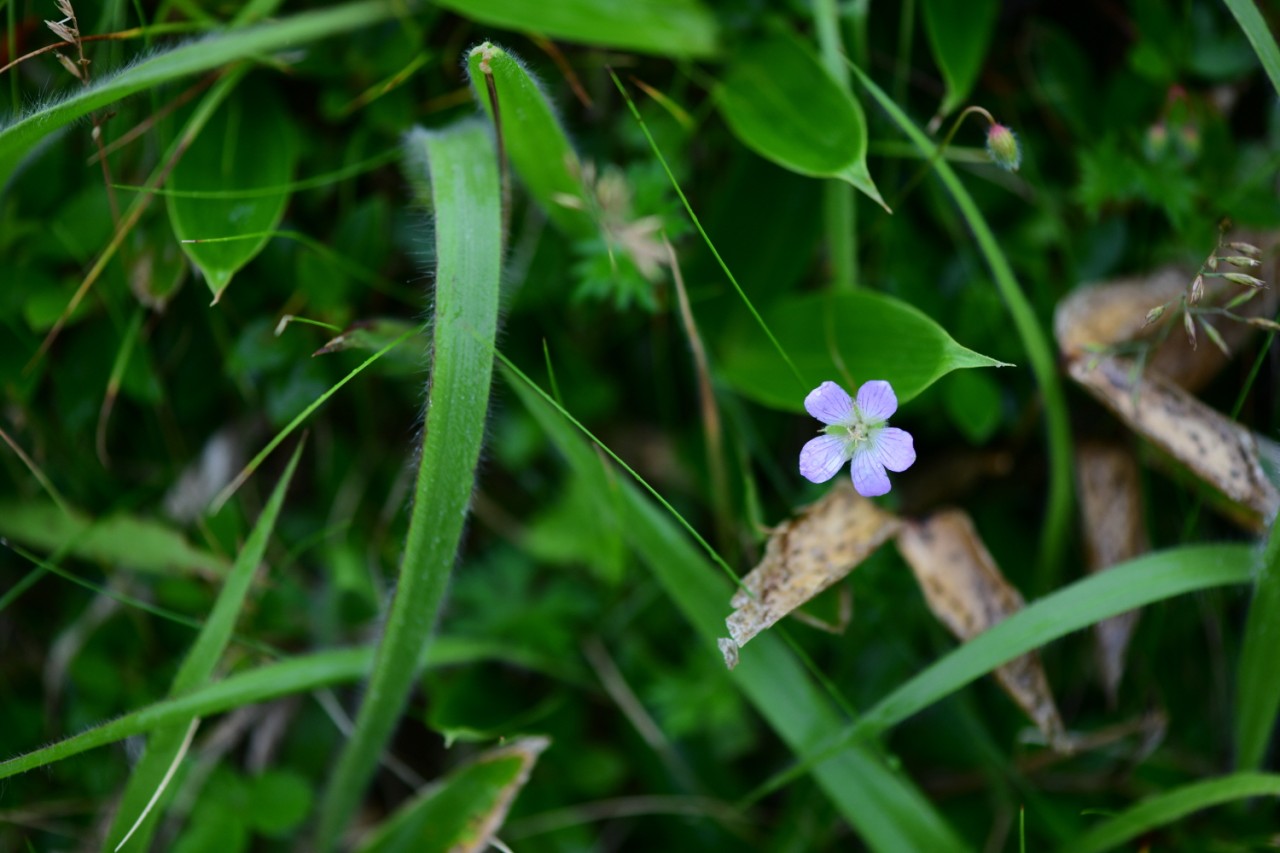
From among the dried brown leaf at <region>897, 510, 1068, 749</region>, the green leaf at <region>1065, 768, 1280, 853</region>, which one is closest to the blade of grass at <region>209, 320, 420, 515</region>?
the dried brown leaf at <region>897, 510, 1068, 749</region>

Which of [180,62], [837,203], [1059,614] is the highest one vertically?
[180,62]

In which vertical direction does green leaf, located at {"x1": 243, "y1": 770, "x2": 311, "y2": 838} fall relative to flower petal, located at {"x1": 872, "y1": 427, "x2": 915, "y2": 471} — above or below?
below

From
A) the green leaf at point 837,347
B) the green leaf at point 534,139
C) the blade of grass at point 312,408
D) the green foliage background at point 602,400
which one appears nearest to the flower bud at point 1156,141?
the green foliage background at point 602,400

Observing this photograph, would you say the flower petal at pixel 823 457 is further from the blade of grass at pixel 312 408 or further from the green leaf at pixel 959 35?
the green leaf at pixel 959 35

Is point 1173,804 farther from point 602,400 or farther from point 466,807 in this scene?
point 602,400

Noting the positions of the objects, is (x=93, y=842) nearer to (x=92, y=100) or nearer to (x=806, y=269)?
(x=92, y=100)

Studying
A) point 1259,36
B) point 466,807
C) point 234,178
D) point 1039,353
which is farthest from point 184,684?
point 1259,36

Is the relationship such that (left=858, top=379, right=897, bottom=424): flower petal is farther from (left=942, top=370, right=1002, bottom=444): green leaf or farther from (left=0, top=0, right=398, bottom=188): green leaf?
(left=0, top=0, right=398, bottom=188): green leaf
